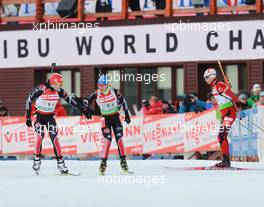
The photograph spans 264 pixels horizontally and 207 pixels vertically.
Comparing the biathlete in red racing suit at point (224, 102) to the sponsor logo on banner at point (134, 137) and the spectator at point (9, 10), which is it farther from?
the spectator at point (9, 10)

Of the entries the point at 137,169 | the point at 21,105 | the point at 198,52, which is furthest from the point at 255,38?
the point at 21,105

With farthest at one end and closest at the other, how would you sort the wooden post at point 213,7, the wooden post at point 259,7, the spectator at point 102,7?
the spectator at point 102,7, the wooden post at point 213,7, the wooden post at point 259,7

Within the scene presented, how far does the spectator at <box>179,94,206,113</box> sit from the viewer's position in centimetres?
2229

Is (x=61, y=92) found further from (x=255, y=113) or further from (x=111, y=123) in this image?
(x=255, y=113)

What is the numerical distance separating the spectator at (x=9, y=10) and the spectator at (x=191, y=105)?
26.2 feet

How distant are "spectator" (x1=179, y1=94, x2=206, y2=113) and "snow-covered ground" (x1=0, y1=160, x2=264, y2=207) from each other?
494cm

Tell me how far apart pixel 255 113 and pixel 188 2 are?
7179 millimetres

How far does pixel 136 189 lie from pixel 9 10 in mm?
17057

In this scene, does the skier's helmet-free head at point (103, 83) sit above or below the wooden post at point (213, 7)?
below

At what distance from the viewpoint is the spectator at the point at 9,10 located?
28.7m

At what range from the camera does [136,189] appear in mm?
12703

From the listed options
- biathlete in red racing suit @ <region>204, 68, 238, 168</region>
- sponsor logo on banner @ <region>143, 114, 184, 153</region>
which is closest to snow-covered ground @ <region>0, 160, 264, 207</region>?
biathlete in red racing suit @ <region>204, 68, 238, 168</region>

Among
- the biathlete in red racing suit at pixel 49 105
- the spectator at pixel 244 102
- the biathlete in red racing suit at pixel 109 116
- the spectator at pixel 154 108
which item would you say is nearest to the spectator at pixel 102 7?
the spectator at pixel 154 108

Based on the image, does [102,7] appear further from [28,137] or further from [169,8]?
[28,137]
